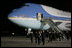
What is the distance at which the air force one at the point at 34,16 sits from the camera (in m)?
31.1

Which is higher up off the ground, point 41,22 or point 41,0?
point 41,0

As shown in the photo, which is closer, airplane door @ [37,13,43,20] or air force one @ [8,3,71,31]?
air force one @ [8,3,71,31]

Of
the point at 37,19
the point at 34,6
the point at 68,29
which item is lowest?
the point at 68,29

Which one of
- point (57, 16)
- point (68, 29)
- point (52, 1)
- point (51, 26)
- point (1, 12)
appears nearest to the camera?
point (51, 26)

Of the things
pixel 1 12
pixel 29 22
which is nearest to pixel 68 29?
pixel 29 22

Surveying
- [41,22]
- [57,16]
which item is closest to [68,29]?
[57,16]

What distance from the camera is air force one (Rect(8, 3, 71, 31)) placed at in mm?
31094

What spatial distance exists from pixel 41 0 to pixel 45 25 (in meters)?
17.0

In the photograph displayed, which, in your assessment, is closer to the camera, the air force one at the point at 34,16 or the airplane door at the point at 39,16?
the air force one at the point at 34,16

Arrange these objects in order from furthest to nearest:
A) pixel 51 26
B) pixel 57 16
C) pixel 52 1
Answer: pixel 52 1, pixel 57 16, pixel 51 26

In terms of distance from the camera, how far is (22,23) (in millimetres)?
31969

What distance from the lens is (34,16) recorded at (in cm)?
3170

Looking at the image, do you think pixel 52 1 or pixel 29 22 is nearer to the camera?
pixel 29 22

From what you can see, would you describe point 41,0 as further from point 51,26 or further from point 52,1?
point 51,26
